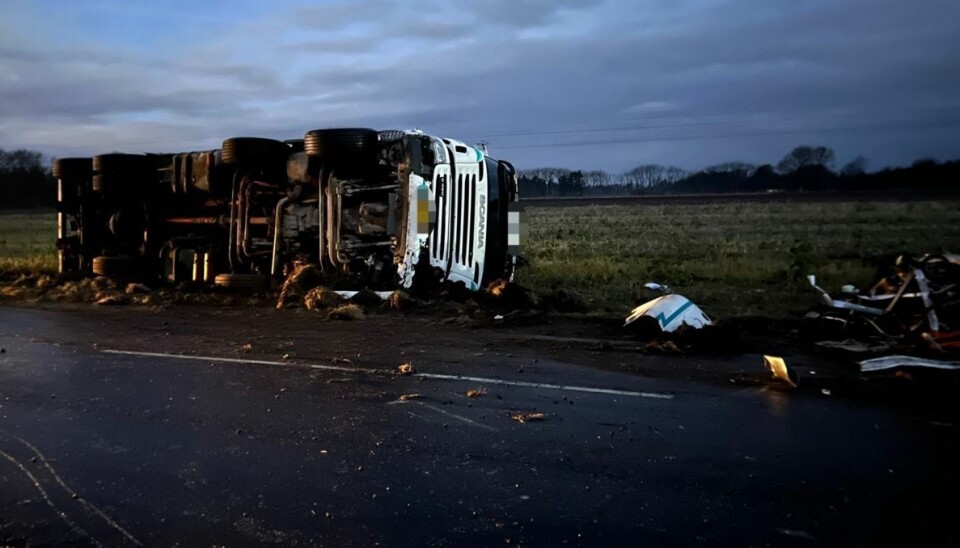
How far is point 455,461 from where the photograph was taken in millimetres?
3906

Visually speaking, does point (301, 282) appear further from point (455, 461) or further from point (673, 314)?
point (455, 461)

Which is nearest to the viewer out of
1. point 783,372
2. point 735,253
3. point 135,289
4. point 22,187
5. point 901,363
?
point 783,372

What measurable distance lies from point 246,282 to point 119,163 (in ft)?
13.3

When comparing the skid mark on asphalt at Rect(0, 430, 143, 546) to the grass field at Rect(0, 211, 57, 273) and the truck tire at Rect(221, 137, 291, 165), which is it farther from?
the grass field at Rect(0, 211, 57, 273)

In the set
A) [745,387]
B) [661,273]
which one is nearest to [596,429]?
[745,387]

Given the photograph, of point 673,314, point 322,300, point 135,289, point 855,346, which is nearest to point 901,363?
point 855,346

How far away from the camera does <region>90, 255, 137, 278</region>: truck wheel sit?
40.0ft

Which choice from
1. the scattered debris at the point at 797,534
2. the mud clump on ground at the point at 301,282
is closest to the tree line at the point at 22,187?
the mud clump on ground at the point at 301,282

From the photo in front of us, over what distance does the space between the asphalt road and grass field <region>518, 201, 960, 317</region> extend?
4.26 m

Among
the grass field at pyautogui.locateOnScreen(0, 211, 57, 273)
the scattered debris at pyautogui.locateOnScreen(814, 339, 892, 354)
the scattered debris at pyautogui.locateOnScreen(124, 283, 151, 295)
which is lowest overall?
the scattered debris at pyautogui.locateOnScreen(124, 283, 151, 295)

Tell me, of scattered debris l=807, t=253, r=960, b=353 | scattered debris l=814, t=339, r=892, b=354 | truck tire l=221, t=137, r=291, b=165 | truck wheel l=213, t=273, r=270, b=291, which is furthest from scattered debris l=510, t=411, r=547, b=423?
truck tire l=221, t=137, r=291, b=165

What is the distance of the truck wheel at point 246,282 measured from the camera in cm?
1064

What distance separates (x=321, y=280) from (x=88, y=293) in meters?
4.05

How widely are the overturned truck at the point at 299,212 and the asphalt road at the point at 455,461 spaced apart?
12.7ft
